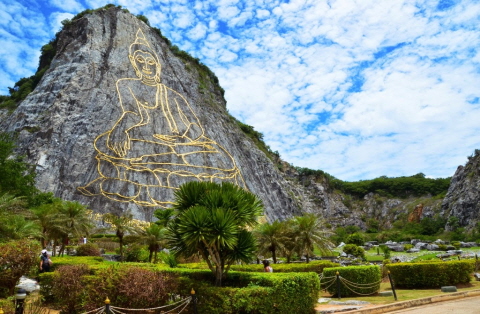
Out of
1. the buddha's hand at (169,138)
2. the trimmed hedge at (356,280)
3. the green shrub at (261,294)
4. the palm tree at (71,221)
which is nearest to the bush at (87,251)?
the palm tree at (71,221)

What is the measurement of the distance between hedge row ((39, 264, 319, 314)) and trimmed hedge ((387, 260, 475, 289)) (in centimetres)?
771

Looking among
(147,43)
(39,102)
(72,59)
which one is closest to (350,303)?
(39,102)

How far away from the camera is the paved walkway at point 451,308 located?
10.3 m

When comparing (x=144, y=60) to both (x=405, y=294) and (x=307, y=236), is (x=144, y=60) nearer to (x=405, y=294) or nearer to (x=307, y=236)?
(x=307, y=236)

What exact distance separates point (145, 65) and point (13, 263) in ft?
153

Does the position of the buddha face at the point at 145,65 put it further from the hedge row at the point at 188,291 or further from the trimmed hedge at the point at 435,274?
the hedge row at the point at 188,291

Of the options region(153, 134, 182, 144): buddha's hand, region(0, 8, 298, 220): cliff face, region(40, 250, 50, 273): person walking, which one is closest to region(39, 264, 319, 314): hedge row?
region(40, 250, 50, 273): person walking

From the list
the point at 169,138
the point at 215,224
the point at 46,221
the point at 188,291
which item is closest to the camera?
the point at 215,224

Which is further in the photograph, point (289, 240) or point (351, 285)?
point (289, 240)

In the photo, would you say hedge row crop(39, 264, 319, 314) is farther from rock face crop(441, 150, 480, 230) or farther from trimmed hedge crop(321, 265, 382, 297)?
rock face crop(441, 150, 480, 230)

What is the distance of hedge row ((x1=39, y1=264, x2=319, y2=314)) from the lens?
30.3ft

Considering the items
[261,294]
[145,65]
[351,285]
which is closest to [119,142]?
[145,65]

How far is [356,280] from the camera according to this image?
48.1 feet

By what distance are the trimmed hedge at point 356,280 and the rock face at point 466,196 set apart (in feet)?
162
